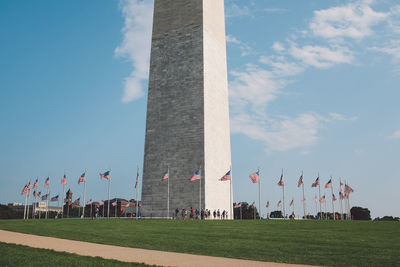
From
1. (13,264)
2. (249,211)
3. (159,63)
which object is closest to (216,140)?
(159,63)

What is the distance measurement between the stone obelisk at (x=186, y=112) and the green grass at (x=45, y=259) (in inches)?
1040

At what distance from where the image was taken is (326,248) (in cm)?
1413

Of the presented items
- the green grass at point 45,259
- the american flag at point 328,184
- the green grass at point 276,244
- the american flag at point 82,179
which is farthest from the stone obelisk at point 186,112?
the green grass at point 45,259

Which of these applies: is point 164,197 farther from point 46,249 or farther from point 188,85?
point 46,249

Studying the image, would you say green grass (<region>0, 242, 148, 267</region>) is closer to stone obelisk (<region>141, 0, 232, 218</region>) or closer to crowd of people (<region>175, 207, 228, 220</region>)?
crowd of people (<region>175, 207, 228, 220</region>)

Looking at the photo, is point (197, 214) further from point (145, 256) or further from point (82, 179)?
point (145, 256)

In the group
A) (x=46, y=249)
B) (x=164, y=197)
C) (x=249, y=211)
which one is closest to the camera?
(x=46, y=249)

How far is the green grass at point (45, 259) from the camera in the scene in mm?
10672

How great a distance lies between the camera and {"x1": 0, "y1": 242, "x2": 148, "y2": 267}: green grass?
35.0ft

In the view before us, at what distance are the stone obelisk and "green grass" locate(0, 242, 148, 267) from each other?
2642 centimetres

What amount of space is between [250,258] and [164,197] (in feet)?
96.2

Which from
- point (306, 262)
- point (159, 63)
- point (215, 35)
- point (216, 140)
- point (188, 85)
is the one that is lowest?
point (306, 262)

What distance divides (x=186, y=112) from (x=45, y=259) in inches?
1230

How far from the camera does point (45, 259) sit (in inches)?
448
